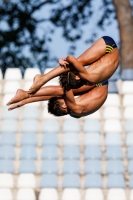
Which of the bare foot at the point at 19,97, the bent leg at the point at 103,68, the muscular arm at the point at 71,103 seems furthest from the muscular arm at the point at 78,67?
the bare foot at the point at 19,97

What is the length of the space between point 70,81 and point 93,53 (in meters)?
0.37

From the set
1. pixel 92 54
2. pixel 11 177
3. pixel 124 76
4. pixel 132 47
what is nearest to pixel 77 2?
pixel 132 47

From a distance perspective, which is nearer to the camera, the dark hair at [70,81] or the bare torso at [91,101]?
the dark hair at [70,81]

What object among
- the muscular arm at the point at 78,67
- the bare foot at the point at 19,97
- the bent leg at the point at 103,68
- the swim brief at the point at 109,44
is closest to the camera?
the muscular arm at the point at 78,67

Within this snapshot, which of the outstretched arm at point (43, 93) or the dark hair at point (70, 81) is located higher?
the dark hair at point (70, 81)

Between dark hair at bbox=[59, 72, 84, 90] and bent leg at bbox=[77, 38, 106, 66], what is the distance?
173 millimetres

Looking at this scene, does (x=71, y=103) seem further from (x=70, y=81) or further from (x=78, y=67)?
(x=78, y=67)

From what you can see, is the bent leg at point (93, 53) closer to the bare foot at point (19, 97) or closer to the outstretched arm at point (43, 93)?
the outstretched arm at point (43, 93)

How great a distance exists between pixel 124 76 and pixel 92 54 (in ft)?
18.1

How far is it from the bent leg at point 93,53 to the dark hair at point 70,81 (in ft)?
0.57

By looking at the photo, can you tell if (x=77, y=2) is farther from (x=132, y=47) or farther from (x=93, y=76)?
(x=93, y=76)

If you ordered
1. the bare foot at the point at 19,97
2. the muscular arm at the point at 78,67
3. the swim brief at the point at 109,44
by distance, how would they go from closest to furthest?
the muscular arm at the point at 78,67 < the swim brief at the point at 109,44 < the bare foot at the point at 19,97

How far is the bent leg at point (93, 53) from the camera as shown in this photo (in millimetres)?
5902

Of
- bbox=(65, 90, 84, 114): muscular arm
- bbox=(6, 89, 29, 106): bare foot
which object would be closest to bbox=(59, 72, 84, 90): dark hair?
bbox=(65, 90, 84, 114): muscular arm
